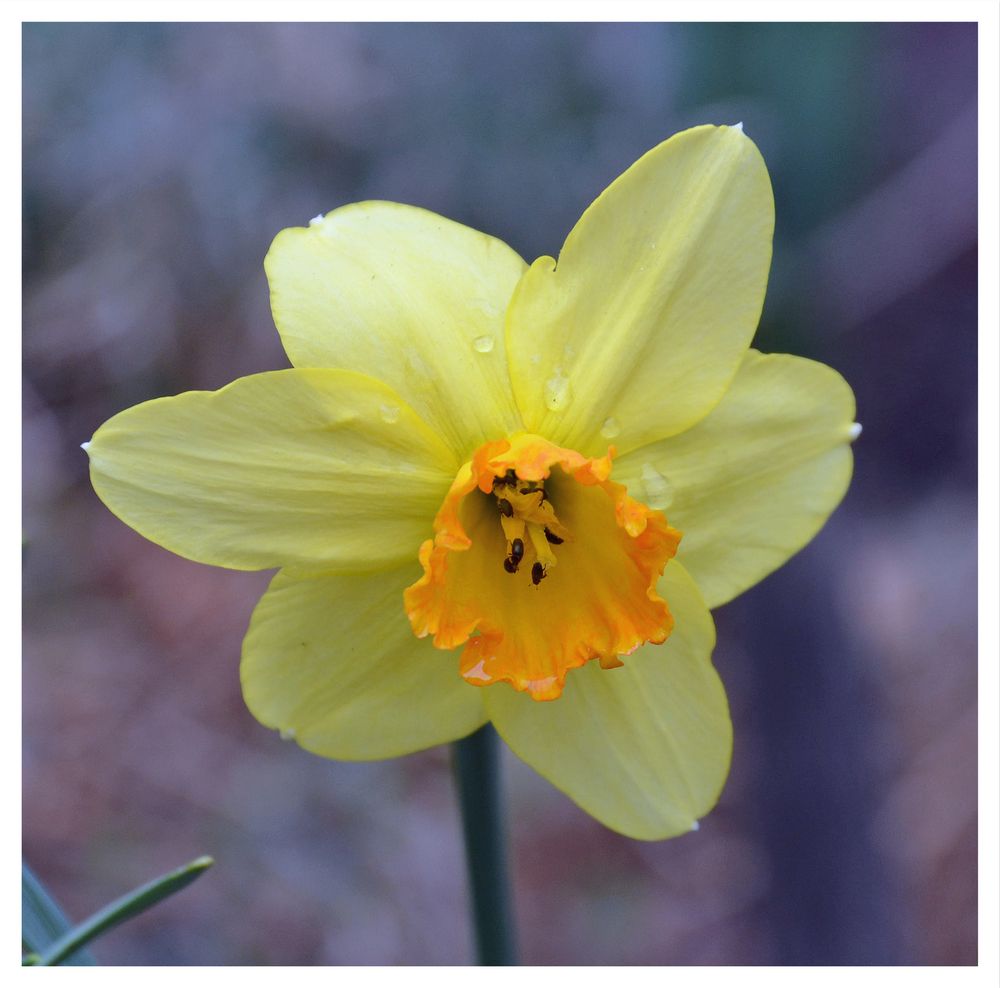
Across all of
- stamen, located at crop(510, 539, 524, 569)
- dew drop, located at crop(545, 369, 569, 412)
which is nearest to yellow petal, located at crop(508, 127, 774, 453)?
dew drop, located at crop(545, 369, 569, 412)

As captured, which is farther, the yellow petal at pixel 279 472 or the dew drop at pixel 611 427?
the dew drop at pixel 611 427

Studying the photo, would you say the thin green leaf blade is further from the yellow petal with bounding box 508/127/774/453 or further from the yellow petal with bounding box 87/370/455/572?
the yellow petal with bounding box 508/127/774/453

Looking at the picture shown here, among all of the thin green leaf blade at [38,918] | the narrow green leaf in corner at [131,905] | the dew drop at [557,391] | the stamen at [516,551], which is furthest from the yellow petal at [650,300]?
the thin green leaf blade at [38,918]

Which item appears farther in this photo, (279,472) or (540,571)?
(540,571)

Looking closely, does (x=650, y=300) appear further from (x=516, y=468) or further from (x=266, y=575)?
(x=266, y=575)

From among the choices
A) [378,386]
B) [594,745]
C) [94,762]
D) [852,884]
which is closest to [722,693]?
[594,745]

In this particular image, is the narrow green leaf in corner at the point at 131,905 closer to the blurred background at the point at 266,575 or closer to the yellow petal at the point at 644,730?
the yellow petal at the point at 644,730

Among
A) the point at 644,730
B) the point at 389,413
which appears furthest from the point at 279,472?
the point at 644,730
